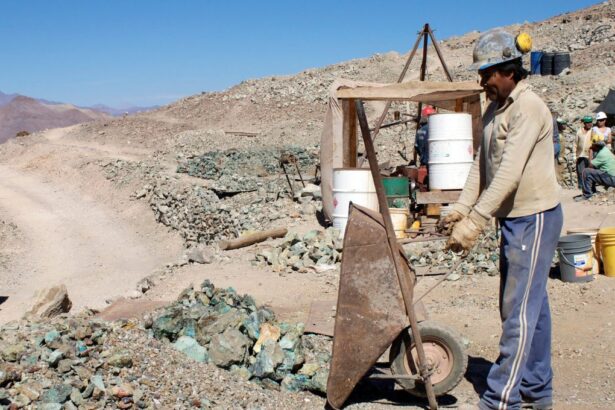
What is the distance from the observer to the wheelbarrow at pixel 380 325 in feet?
12.5

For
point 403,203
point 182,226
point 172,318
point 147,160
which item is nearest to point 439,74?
point 147,160

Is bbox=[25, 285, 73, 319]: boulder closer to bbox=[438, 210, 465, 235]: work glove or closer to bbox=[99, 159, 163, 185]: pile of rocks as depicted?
bbox=[438, 210, 465, 235]: work glove

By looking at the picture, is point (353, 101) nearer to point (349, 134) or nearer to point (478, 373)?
point (349, 134)

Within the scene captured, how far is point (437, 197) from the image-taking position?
9.05 m

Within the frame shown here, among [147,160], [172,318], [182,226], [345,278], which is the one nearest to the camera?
[345,278]

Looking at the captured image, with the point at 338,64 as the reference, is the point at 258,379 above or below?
below

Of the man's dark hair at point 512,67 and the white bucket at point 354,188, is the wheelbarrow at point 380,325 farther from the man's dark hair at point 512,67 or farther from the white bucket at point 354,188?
the white bucket at point 354,188

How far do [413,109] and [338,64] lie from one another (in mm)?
11412

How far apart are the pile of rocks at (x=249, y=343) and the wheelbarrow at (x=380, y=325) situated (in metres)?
0.51

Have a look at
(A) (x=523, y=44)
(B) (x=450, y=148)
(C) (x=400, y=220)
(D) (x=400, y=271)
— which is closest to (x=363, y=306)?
(D) (x=400, y=271)

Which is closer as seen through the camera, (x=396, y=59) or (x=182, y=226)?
(x=182, y=226)

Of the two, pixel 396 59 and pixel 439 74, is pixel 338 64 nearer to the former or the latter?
pixel 396 59

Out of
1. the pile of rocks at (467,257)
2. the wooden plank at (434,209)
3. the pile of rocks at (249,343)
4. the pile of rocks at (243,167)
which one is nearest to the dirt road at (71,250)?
the pile of rocks at (243,167)

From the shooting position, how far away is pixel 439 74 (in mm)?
28422
